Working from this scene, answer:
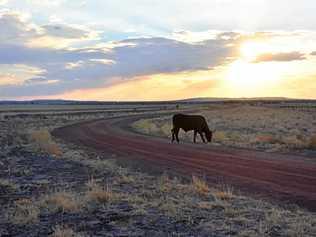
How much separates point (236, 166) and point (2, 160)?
36.8 feet

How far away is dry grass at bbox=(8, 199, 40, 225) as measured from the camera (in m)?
11.2

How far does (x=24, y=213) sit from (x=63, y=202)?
94 centimetres

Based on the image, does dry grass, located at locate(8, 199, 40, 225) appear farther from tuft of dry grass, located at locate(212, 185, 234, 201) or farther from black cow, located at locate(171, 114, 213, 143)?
black cow, located at locate(171, 114, 213, 143)

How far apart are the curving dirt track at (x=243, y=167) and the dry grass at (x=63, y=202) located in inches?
182

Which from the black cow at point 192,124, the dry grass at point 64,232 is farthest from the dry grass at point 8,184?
the black cow at point 192,124

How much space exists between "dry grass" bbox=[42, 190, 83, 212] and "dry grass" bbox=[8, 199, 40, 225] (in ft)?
1.17

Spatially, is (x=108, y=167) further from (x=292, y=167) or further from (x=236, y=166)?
(x=292, y=167)

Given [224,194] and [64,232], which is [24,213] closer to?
[64,232]

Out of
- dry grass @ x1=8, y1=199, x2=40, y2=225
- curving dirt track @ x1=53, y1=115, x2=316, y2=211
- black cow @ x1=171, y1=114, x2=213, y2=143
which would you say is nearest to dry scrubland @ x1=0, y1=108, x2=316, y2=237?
dry grass @ x1=8, y1=199, x2=40, y2=225

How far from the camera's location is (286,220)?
10695 millimetres

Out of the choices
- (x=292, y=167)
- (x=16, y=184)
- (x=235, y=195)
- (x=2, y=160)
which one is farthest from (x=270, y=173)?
(x=2, y=160)

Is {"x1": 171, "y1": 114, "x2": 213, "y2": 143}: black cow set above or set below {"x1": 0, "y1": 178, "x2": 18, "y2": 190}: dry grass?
above

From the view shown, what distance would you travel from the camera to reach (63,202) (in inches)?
494

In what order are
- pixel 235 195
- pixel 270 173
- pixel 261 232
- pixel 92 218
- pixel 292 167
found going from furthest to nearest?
pixel 292 167
pixel 270 173
pixel 235 195
pixel 92 218
pixel 261 232
